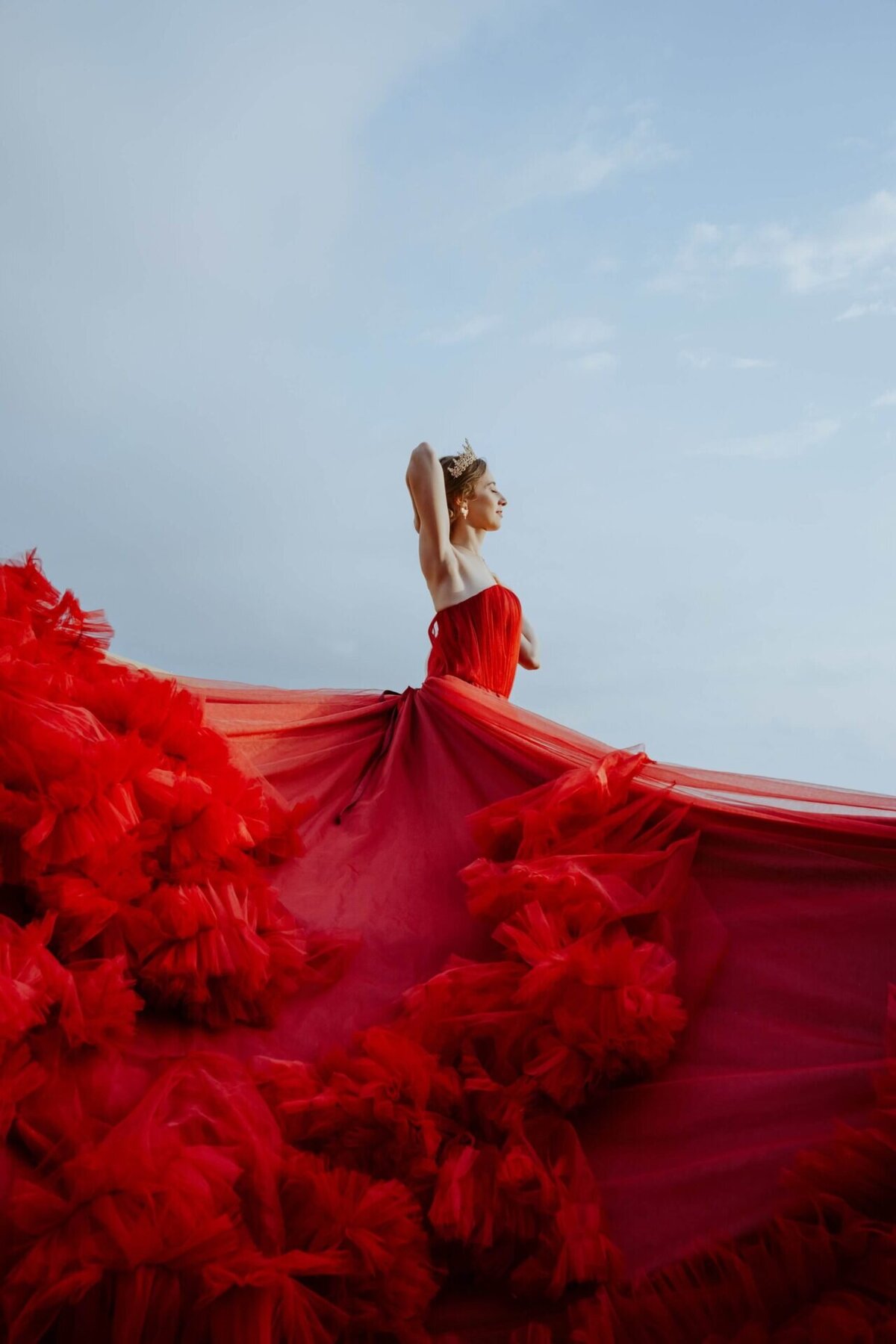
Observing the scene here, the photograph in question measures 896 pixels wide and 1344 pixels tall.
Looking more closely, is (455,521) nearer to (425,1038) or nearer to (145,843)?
(145,843)

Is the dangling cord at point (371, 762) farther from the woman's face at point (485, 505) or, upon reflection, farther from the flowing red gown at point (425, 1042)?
the woman's face at point (485, 505)

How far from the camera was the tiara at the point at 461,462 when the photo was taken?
141 inches

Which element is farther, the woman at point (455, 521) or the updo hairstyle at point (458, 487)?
the updo hairstyle at point (458, 487)

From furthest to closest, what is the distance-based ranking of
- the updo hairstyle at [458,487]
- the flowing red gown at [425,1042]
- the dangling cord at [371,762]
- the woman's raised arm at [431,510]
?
1. the updo hairstyle at [458,487]
2. the woman's raised arm at [431,510]
3. the dangling cord at [371,762]
4. the flowing red gown at [425,1042]

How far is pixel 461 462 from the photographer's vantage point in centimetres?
361

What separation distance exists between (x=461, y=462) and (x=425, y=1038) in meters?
2.33

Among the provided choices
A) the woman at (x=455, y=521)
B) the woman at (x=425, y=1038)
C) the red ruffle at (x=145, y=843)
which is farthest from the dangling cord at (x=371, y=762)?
the woman at (x=455, y=521)

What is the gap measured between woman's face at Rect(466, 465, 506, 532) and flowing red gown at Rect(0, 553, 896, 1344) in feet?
4.40

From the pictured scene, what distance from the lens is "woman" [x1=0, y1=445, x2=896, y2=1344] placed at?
1.22 m

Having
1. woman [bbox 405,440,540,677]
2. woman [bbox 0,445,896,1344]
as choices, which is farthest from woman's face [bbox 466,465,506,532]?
woman [bbox 0,445,896,1344]

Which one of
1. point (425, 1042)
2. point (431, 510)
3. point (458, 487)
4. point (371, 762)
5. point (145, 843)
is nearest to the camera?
point (425, 1042)

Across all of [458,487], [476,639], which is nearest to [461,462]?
[458,487]

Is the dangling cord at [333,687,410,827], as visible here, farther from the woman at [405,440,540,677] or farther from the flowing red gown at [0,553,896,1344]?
the woman at [405,440,540,677]

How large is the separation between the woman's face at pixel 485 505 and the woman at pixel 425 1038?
125 cm
